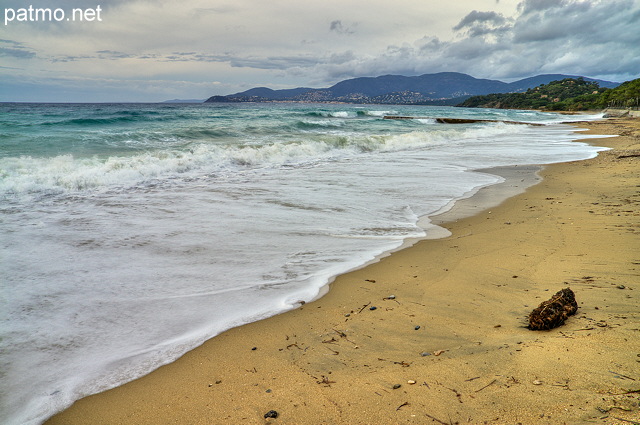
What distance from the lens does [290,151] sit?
14.9 m

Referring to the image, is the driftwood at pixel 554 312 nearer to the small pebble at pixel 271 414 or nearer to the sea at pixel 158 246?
the sea at pixel 158 246

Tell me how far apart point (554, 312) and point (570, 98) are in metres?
128

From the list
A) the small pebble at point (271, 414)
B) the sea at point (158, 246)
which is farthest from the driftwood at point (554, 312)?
the small pebble at point (271, 414)

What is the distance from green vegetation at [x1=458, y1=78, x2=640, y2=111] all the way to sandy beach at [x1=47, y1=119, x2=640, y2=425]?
8147 cm

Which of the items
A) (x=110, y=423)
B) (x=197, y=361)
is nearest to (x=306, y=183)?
(x=197, y=361)

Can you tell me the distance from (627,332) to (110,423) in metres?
3.29

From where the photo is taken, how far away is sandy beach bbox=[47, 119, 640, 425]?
79.7 inches

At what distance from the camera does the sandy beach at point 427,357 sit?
202 cm

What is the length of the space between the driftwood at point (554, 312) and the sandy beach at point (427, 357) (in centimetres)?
6

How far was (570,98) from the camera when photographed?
106 metres

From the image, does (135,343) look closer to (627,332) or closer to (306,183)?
(627,332)

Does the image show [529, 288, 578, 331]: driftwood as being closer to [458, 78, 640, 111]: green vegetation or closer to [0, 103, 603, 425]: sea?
[0, 103, 603, 425]: sea

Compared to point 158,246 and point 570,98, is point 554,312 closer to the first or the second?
point 158,246

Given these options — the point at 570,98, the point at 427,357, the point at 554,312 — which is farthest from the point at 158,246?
the point at 570,98
